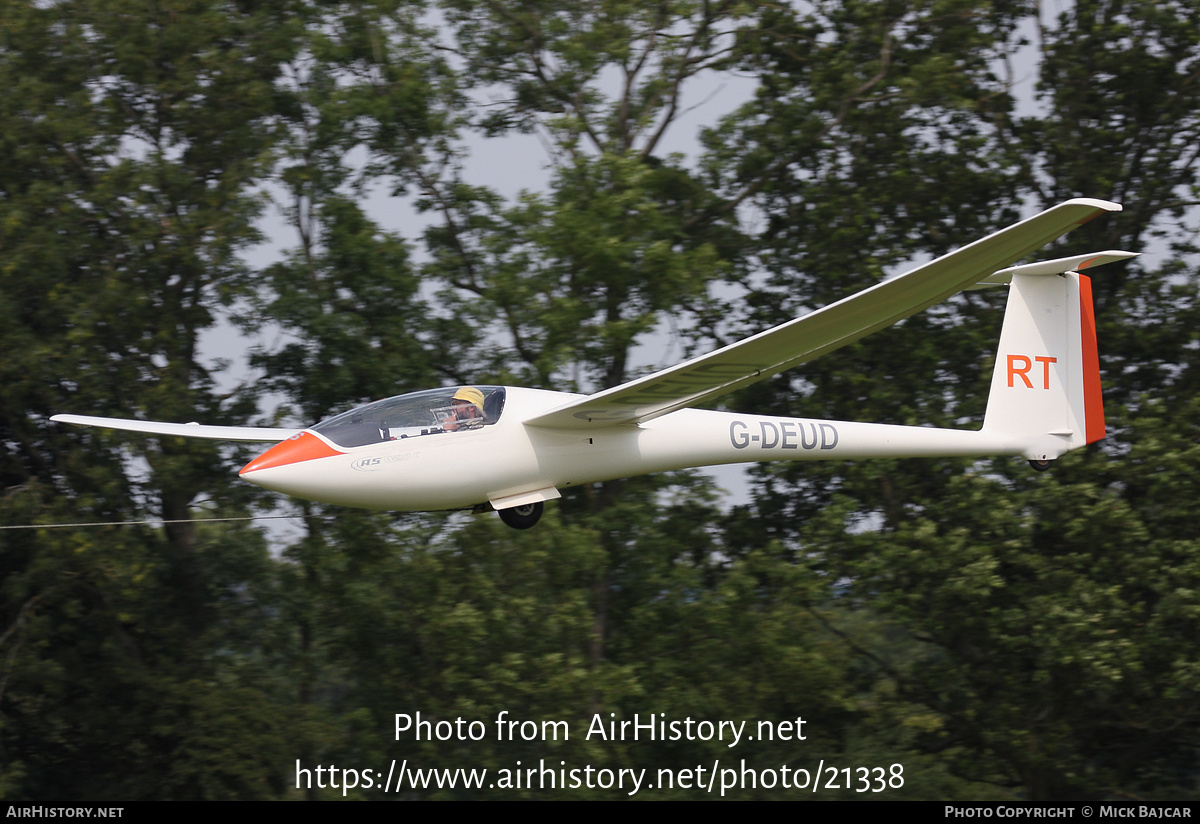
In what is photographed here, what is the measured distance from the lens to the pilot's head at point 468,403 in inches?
308

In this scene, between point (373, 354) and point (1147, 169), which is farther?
point (1147, 169)

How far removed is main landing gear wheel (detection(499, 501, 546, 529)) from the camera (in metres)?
8.20

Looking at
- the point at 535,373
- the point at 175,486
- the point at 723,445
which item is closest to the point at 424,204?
the point at 535,373

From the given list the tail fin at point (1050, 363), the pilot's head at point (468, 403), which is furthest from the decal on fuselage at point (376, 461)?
the tail fin at point (1050, 363)

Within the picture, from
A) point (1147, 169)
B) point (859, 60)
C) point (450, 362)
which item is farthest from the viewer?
point (859, 60)

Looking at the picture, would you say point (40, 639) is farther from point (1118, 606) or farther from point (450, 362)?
point (1118, 606)

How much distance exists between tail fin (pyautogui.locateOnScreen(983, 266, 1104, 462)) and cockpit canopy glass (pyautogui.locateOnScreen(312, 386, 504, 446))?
5112 millimetres

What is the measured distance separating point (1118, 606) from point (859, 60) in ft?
36.0

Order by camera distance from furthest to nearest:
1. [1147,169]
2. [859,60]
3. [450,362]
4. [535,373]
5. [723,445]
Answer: [859,60]
[1147,169]
[450,362]
[535,373]
[723,445]

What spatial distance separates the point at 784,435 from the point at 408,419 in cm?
305

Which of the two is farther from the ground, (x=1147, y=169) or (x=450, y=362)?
(x=1147, y=169)

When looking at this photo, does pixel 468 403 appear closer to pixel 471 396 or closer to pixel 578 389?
pixel 471 396
